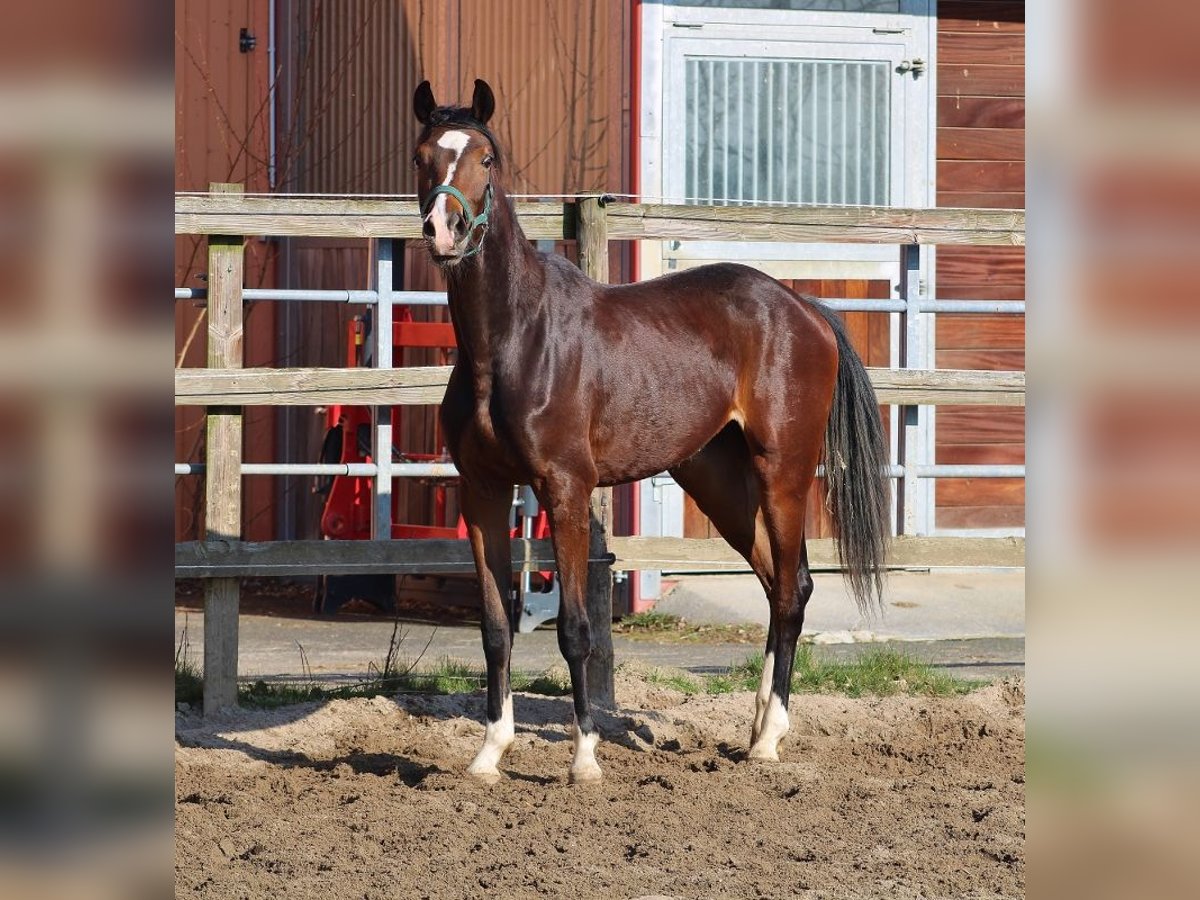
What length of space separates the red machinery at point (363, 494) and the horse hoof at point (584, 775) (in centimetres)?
335

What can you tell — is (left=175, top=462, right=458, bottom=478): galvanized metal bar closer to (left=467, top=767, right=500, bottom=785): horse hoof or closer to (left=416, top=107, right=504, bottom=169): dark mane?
(left=467, top=767, right=500, bottom=785): horse hoof

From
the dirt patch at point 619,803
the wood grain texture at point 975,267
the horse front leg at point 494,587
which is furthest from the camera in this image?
the wood grain texture at point 975,267

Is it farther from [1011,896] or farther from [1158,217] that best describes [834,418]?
[1158,217]

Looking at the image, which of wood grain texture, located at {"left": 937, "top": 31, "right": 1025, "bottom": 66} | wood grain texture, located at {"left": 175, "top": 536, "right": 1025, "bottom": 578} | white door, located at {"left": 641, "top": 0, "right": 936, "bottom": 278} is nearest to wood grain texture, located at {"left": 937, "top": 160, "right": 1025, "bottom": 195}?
white door, located at {"left": 641, "top": 0, "right": 936, "bottom": 278}

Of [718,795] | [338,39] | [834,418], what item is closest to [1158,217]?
[718,795]

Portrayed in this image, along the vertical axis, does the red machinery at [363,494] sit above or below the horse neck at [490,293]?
below

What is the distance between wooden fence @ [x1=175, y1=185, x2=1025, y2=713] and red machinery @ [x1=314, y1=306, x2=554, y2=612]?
215 cm

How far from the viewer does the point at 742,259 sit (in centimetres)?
851

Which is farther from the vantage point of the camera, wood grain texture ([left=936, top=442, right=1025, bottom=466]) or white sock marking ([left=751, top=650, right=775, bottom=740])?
wood grain texture ([left=936, top=442, right=1025, bottom=466])

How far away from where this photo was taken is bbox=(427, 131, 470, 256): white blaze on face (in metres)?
3.92

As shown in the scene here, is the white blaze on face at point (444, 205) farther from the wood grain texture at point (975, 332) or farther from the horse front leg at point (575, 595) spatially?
the wood grain texture at point (975, 332)

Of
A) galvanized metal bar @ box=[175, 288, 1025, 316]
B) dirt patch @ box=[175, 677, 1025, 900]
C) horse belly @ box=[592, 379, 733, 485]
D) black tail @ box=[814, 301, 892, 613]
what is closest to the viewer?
dirt patch @ box=[175, 677, 1025, 900]

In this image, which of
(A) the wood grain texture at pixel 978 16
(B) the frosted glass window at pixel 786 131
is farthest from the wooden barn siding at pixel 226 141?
(A) the wood grain texture at pixel 978 16

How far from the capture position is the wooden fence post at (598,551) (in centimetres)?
552
